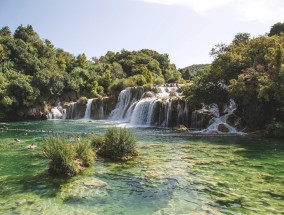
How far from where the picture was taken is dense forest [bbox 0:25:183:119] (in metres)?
43.9

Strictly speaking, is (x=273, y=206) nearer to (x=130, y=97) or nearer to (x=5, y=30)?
(x=130, y=97)

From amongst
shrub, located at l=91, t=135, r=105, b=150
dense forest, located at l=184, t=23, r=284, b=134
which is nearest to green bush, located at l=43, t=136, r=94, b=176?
shrub, located at l=91, t=135, r=105, b=150

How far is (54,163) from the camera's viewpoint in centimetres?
1074

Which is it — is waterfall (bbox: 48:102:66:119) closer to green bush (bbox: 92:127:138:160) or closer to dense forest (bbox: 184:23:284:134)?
dense forest (bbox: 184:23:284:134)

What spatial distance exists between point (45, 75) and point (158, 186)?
141 ft

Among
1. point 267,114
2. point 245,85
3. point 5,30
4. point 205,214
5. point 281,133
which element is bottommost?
point 205,214

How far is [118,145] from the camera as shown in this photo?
45.0 ft

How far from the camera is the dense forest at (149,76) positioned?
893 inches

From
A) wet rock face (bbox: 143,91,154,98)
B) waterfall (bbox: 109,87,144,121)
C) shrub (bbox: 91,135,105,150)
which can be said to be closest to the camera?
shrub (bbox: 91,135,105,150)

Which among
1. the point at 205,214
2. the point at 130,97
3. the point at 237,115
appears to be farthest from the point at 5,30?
the point at 205,214

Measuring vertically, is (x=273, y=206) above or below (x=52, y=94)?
below

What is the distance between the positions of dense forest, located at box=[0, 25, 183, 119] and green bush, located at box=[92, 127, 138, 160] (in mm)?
32373

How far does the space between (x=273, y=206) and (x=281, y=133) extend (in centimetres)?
1429

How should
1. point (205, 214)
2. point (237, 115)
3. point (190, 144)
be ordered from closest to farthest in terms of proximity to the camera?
point (205, 214) → point (190, 144) → point (237, 115)
